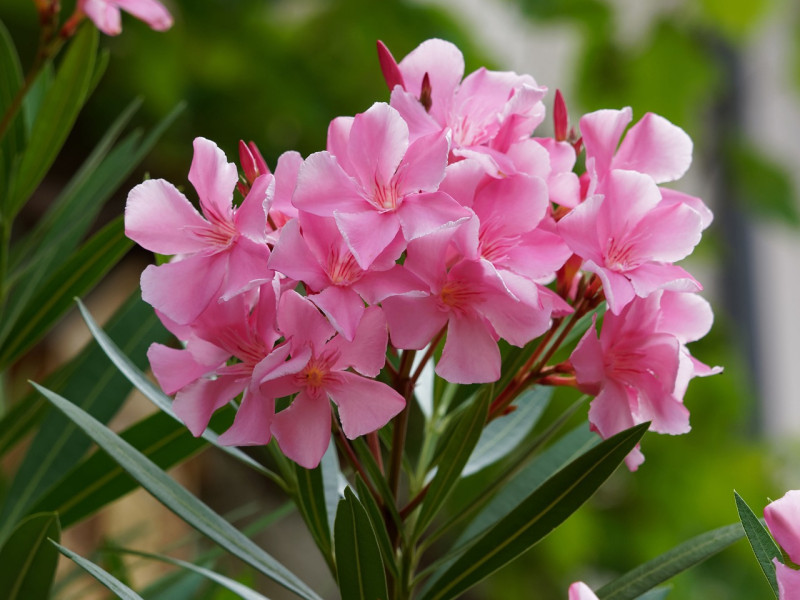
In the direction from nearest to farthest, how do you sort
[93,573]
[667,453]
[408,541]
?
[93,573] < [408,541] < [667,453]

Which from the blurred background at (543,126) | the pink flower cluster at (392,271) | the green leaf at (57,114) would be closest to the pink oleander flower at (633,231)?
the pink flower cluster at (392,271)

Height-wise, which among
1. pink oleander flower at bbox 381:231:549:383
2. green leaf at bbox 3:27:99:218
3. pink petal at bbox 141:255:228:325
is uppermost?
green leaf at bbox 3:27:99:218

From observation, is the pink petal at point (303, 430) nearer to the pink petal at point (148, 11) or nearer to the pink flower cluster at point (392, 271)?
the pink flower cluster at point (392, 271)

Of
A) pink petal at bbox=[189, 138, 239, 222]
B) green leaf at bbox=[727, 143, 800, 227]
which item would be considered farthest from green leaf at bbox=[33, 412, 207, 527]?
green leaf at bbox=[727, 143, 800, 227]

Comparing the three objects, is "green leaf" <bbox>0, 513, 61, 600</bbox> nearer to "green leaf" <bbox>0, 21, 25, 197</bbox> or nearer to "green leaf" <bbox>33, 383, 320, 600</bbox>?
"green leaf" <bbox>33, 383, 320, 600</bbox>

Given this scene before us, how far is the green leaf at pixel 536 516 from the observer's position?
1.38 ft

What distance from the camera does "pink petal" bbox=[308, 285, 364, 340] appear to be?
39 centimetres

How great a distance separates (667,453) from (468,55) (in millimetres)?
1169

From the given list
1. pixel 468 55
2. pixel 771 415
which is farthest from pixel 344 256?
pixel 771 415

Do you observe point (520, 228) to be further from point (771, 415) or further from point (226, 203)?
point (771, 415)

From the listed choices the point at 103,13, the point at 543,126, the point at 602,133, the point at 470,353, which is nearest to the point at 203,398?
the point at 470,353

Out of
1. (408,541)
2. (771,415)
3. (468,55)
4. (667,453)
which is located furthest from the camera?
(771,415)

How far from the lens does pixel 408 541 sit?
1.67ft

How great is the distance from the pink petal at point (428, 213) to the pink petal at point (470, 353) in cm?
5
